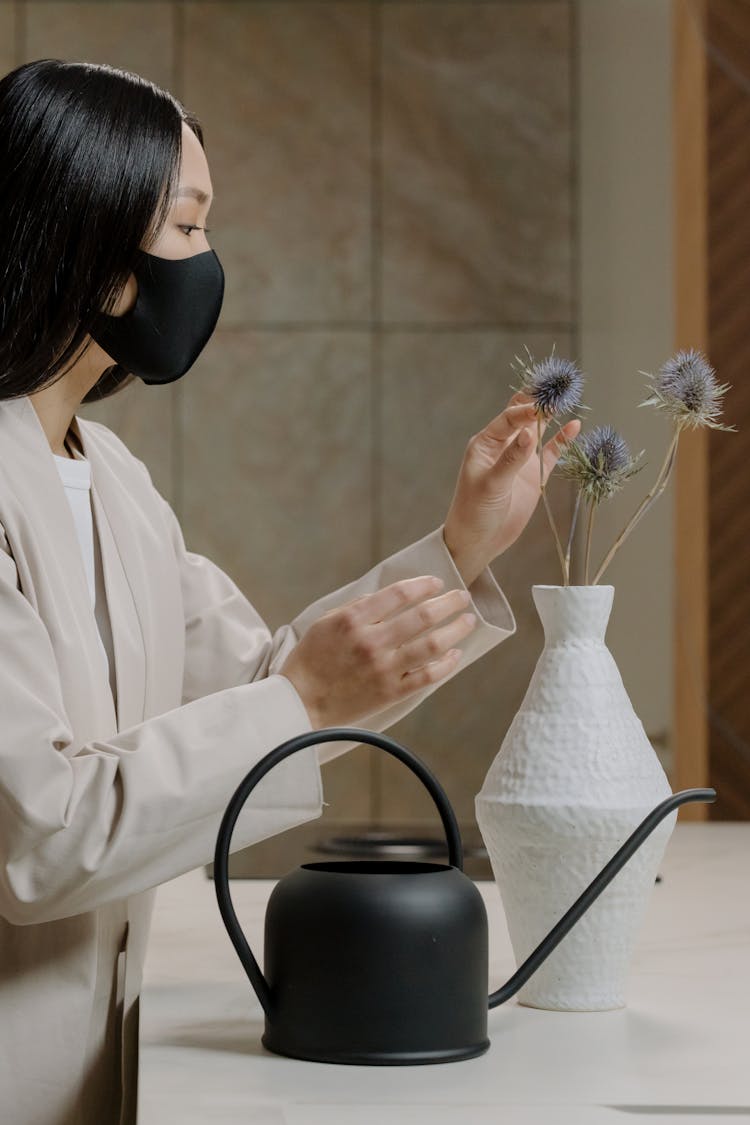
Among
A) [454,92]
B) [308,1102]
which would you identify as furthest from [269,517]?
[308,1102]

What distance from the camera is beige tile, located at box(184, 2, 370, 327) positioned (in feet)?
11.1

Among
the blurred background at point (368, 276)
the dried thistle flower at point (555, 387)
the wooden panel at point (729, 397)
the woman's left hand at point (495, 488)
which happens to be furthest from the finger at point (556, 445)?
the blurred background at point (368, 276)

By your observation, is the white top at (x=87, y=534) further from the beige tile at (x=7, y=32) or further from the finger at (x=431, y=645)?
the beige tile at (x=7, y=32)

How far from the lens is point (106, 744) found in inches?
36.7

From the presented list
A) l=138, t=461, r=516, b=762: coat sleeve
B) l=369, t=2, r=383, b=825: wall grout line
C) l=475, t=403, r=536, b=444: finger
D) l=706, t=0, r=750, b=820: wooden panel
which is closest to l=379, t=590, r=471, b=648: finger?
l=475, t=403, r=536, b=444: finger

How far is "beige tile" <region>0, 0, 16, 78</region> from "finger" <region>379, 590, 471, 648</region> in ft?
9.54

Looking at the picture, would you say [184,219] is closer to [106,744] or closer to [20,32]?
[106,744]

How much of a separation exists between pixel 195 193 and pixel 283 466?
7.52 feet

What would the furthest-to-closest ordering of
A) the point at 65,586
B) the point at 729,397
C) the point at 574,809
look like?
the point at 729,397 < the point at 65,586 < the point at 574,809

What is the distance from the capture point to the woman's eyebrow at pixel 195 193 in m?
1.15

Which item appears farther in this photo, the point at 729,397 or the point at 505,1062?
the point at 729,397

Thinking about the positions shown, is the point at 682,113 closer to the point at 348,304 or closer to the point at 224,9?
the point at 348,304

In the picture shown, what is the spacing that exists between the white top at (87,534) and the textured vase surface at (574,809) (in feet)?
1.31

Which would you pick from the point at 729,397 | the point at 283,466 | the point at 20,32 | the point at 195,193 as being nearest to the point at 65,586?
the point at 195,193
